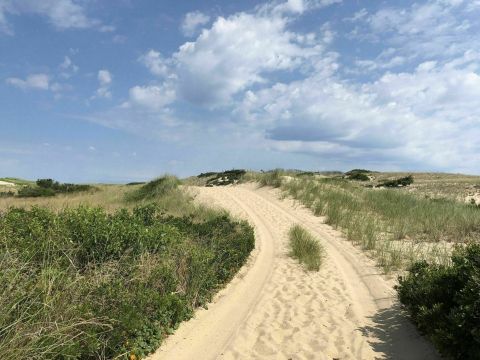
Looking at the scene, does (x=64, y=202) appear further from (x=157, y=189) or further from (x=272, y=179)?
(x=272, y=179)

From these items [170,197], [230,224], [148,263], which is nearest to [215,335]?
[148,263]

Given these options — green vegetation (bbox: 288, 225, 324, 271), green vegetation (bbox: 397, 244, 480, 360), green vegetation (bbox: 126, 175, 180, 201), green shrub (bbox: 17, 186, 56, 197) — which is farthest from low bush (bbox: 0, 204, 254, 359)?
green shrub (bbox: 17, 186, 56, 197)

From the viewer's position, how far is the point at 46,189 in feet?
85.2

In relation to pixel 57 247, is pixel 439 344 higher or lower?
lower

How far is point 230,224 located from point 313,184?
42.2ft

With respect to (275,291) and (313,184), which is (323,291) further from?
(313,184)

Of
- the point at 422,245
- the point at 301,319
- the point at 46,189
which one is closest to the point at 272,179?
the point at 46,189

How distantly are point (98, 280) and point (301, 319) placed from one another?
322 cm

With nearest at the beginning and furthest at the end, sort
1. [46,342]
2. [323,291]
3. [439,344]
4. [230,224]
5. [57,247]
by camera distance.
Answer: [46,342], [439,344], [57,247], [323,291], [230,224]

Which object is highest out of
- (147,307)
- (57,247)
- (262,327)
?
(57,247)

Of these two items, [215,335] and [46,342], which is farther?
[215,335]

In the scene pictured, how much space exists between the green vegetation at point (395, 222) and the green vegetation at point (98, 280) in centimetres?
374

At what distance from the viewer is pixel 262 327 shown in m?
6.31

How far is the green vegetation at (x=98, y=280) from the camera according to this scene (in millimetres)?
4438
